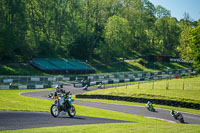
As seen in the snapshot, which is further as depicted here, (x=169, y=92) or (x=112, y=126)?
(x=169, y=92)

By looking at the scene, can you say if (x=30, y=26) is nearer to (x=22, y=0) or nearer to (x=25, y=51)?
(x=22, y=0)

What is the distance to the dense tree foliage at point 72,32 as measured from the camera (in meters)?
64.1

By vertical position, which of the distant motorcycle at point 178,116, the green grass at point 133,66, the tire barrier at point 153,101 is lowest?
the distant motorcycle at point 178,116

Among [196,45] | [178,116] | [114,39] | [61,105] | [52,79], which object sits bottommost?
[178,116]

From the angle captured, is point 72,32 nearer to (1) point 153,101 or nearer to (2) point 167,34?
(2) point 167,34

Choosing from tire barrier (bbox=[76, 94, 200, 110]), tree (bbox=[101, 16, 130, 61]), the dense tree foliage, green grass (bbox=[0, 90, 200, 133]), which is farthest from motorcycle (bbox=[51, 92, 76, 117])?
tree (bbox=[101, 16, 130, 61])

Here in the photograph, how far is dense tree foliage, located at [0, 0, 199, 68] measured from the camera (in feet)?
210

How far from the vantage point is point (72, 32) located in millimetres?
81812

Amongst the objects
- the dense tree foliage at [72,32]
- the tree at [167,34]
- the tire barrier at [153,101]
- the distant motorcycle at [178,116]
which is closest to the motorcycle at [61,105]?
the distant motorcycle at [178,116]

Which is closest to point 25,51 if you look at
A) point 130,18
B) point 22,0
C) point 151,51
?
point 22,0

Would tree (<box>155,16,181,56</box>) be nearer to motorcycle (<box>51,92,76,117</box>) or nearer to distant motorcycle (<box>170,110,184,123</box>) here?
distant motorcycle (<box>170,110,184,123</box>)

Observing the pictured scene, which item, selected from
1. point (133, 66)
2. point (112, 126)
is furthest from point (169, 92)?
point (133, 66)

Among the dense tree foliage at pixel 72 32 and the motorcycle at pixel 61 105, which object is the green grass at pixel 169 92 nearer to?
the motorcycle at pixel 61 105

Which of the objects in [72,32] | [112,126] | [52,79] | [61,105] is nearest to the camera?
[112,126]
